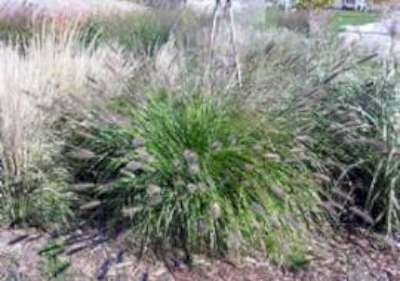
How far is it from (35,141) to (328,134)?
2.08m

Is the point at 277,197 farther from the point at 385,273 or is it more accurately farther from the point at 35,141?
the point at 35,141

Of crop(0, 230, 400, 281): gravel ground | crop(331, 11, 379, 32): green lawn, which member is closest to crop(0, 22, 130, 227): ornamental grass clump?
crop(0, 230, 400, 281): gravel ground

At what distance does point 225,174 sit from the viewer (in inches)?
180

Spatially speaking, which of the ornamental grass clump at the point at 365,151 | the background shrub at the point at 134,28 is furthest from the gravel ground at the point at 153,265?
the background shrub at the point at 134,28

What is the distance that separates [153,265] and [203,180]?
1.95ft

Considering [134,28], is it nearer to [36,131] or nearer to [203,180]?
[36,131]

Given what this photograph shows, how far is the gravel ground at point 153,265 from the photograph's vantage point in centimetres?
430

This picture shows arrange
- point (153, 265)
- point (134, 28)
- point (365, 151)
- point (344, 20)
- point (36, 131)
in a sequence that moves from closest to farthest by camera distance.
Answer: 1. point (153, 265)
2. point (36, 131)
3. point (365, 151)
4. point (134, 28)
5. point (344, 20)

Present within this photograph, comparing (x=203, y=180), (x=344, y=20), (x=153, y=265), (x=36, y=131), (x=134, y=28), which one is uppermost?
(x=134, y=28)

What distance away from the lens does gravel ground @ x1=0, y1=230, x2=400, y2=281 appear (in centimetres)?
430

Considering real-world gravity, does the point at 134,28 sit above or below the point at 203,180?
above

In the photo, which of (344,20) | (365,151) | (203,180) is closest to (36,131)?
(203,180)

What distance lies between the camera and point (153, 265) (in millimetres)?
4418

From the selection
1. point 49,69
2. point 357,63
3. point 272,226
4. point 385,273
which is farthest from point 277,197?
point 49,69
